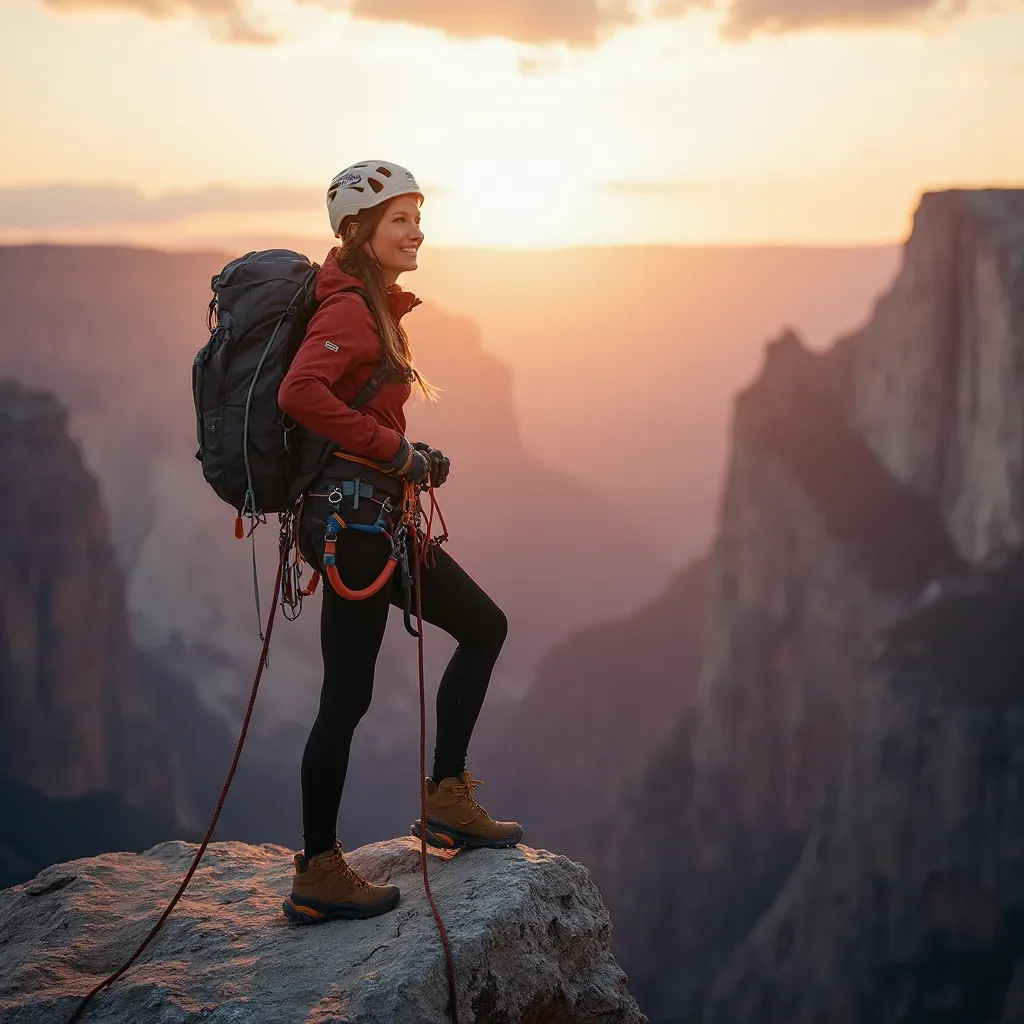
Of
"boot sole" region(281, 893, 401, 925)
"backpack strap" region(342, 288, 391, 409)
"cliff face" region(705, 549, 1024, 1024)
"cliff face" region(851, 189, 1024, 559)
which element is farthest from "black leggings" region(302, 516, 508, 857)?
"cliff face" region(851, 189, 1024, 559)

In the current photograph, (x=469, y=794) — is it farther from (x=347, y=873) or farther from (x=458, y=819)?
(x=347, y=873)

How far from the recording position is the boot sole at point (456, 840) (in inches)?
230

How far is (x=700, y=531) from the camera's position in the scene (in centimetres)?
13475

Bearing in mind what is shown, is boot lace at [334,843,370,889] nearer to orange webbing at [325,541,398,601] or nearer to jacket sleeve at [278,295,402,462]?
orange webbing at [325,541,398,601]

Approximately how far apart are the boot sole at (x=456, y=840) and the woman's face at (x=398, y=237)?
2563 mm

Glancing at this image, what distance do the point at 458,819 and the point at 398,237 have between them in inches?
106

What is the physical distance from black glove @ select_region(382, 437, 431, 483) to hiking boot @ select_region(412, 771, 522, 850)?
1.51 m

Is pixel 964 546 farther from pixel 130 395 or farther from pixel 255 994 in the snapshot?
pixel 130 395

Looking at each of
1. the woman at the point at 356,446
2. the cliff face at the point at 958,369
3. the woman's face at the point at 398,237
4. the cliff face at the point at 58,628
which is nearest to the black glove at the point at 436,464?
the woman at the point at 356,446

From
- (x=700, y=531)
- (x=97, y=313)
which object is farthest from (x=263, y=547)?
(x=700, y=531)

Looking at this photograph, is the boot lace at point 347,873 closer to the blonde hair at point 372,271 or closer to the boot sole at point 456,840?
the boot sole at point 456,840

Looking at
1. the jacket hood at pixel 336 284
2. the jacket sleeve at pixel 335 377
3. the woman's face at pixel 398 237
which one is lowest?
the jacket sleeve at pixel 335 377

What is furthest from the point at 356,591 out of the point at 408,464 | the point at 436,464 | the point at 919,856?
the point at 919,856

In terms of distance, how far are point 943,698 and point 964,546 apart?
1362cm
